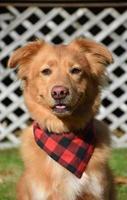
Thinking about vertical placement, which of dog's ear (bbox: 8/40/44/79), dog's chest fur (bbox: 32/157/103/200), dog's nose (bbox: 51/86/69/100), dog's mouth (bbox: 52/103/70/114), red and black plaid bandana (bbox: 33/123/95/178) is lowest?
dog's chest fur (bbox: 32/157/103/200)

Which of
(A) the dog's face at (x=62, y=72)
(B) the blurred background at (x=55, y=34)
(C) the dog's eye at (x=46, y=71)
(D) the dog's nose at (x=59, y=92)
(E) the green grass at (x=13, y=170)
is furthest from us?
(B) the blurred background at (x=55, y=34)

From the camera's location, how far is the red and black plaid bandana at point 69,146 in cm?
665

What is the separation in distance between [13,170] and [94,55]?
119 inches

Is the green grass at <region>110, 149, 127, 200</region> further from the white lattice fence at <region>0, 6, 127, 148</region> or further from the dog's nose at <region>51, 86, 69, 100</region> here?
the dog's nose at <region>51, 86, 69, 100</region>

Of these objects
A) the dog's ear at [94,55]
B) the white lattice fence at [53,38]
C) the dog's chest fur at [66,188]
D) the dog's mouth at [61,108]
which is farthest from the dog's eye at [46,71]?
the white lattice fence at [53,38]

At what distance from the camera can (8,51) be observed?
38.4 feet

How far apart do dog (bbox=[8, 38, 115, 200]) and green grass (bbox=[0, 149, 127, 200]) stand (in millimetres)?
1249

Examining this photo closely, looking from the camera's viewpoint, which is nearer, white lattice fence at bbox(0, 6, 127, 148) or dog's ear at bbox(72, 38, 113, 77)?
dog's ear at bbox(72, 38, 113, 77)

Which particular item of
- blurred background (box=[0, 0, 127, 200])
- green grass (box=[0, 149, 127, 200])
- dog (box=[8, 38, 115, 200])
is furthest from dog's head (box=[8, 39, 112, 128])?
blurred background (box=[0, 0, 127, 200])

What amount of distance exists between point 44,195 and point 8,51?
5.49m

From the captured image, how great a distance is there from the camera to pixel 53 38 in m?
12.2

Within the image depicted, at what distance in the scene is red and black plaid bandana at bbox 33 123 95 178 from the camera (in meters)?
6.65

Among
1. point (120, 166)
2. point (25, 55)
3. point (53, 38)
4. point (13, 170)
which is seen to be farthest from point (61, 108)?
point (53, 38)

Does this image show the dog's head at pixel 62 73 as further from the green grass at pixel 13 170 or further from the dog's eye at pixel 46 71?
the green grass at pixel 13 170
